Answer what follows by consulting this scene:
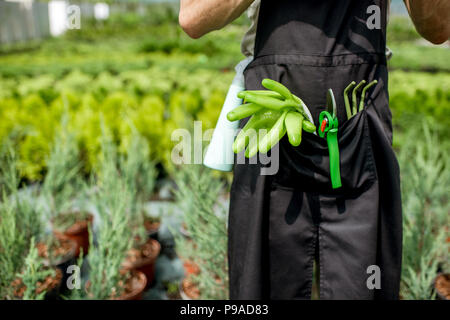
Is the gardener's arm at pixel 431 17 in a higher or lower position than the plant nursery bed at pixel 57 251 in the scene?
higher

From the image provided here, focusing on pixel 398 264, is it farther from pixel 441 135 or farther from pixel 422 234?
pixel 441 135

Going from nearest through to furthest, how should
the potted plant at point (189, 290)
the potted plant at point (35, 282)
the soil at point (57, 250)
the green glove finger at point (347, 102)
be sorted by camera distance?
the green glove finger at point (347, 102) → the potted plant at point (35, 282) → the potted plant at point (189, 290) → the soil at point (57, 250)

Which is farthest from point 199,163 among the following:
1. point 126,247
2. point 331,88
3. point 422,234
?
point 422,234

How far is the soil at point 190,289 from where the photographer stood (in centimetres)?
211

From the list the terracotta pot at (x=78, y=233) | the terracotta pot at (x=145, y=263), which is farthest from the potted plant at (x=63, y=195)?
the terracotta pot at (x=145, y=263)

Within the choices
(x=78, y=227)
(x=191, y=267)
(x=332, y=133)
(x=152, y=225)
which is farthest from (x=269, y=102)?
(x=78, y=227)

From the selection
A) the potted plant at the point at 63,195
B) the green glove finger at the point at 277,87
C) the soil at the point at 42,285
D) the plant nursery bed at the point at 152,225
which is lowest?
the soil at the point at 42,285

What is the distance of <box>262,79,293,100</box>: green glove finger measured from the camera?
3.59 ft

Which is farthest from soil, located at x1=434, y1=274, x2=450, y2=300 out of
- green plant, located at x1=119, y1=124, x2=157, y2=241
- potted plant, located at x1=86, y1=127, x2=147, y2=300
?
green plant, located at x1=119, y1=124, x2=157, y2=241

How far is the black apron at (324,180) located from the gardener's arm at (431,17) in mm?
101

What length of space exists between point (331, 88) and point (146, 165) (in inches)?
81.5

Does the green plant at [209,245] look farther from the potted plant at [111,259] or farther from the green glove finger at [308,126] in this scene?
the green glove finger at [308,126]

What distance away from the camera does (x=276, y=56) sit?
47.8 inches

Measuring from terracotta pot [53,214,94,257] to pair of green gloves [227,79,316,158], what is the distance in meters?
2.16
